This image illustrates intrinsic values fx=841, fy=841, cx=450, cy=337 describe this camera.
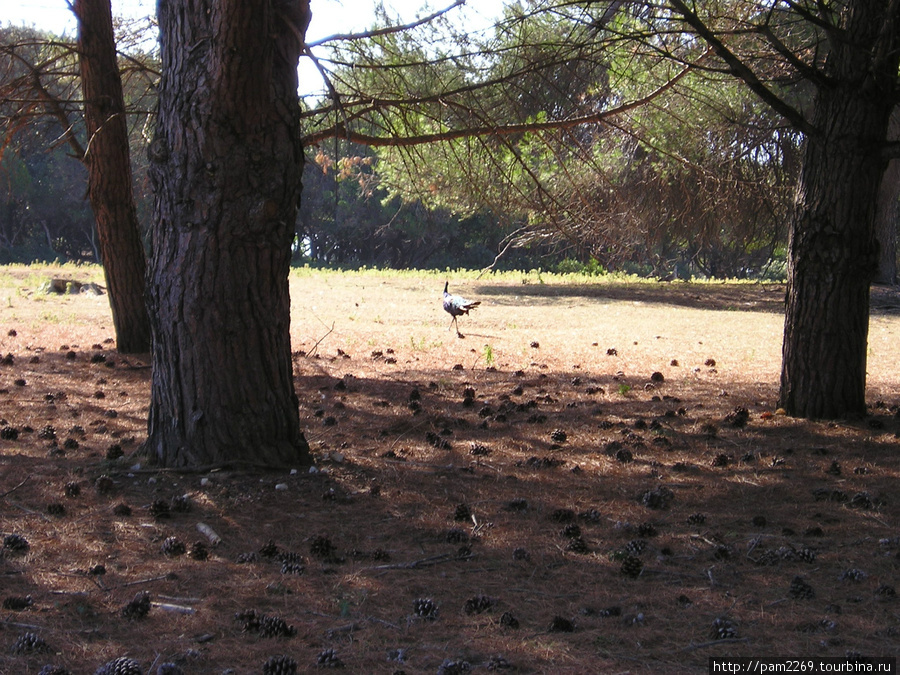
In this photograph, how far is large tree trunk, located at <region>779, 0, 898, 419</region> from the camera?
5.48m

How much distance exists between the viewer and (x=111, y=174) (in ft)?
25.3

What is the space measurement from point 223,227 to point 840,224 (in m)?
3.92

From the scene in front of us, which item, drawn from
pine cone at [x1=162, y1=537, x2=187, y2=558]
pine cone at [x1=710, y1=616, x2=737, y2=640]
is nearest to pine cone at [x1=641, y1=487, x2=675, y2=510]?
pine cone at [x1=710, y1=616, x2=737, y2=640]

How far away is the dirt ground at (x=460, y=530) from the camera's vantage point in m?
2.55

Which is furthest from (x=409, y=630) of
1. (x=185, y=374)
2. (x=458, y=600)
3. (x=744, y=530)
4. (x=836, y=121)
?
(x=836, y=121)

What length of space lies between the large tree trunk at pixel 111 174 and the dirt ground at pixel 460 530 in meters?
0.63

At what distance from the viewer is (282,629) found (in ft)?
8.50

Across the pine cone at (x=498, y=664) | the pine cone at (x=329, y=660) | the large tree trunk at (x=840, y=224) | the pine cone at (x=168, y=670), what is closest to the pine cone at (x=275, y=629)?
the pine cone at (x=329, y=660)

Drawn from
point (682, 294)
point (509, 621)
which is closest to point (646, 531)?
point (509, 621)

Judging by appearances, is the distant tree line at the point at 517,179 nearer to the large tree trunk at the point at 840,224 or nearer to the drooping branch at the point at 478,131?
the drooping branch at the point at 478,131

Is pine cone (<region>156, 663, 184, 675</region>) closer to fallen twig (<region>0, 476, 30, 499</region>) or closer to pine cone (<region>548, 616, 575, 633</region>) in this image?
pine cone (<region>548, 616, 575, 633</region>)

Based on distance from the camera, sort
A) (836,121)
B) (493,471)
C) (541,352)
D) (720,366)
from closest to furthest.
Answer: (493,471)
(836,121)
(720,366)
(541,352)

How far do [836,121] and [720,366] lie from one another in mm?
3107

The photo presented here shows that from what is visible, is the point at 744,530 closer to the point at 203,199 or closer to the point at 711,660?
the point at 711,660
